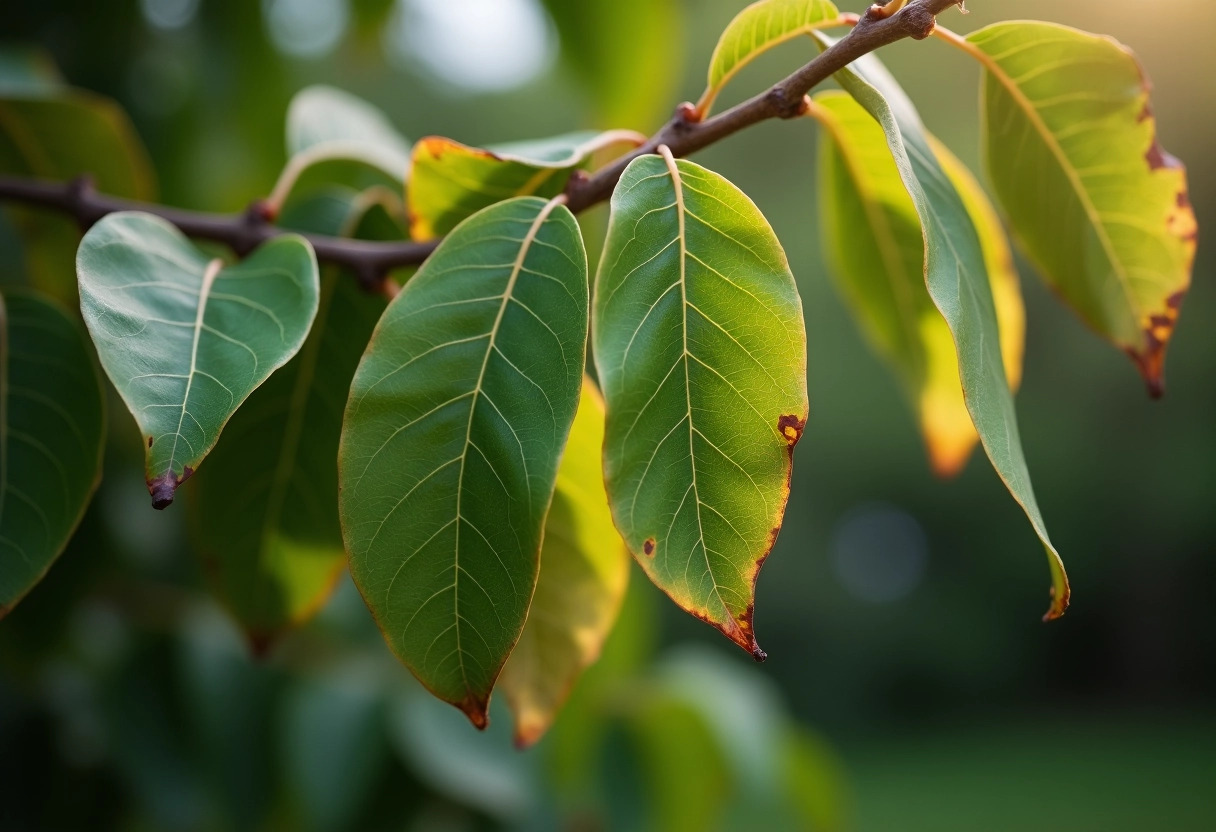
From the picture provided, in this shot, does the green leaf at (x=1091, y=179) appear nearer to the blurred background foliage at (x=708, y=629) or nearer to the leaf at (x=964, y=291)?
the leaf at (x=964, y=291)

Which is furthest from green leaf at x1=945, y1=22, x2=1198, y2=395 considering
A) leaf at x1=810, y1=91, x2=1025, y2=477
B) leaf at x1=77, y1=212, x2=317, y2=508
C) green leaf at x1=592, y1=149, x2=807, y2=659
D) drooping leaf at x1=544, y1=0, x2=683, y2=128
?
drooping leaf at x1=544, y1=0, x2=683, y2=128

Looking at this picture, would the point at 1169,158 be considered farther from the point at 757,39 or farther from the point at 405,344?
the point at 405,344

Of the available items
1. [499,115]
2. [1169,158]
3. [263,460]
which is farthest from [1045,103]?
[499,115]

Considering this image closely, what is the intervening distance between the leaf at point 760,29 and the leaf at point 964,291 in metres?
0.01

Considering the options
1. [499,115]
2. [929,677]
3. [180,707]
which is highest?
[180,707]

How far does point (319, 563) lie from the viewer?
57cm

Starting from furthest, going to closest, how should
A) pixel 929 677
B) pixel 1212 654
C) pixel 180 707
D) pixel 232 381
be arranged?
pixel 929 677, pixel 1212 654, pixel 180 707, pixel 232 381

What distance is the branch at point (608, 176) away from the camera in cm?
38

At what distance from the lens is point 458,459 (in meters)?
0.37

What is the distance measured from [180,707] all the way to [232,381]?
819 mm

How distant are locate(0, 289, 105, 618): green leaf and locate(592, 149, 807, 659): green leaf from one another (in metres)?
0.27

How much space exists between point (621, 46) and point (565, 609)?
0.58 m

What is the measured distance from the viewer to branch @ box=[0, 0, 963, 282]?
38 cm

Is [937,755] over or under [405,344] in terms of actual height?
under
